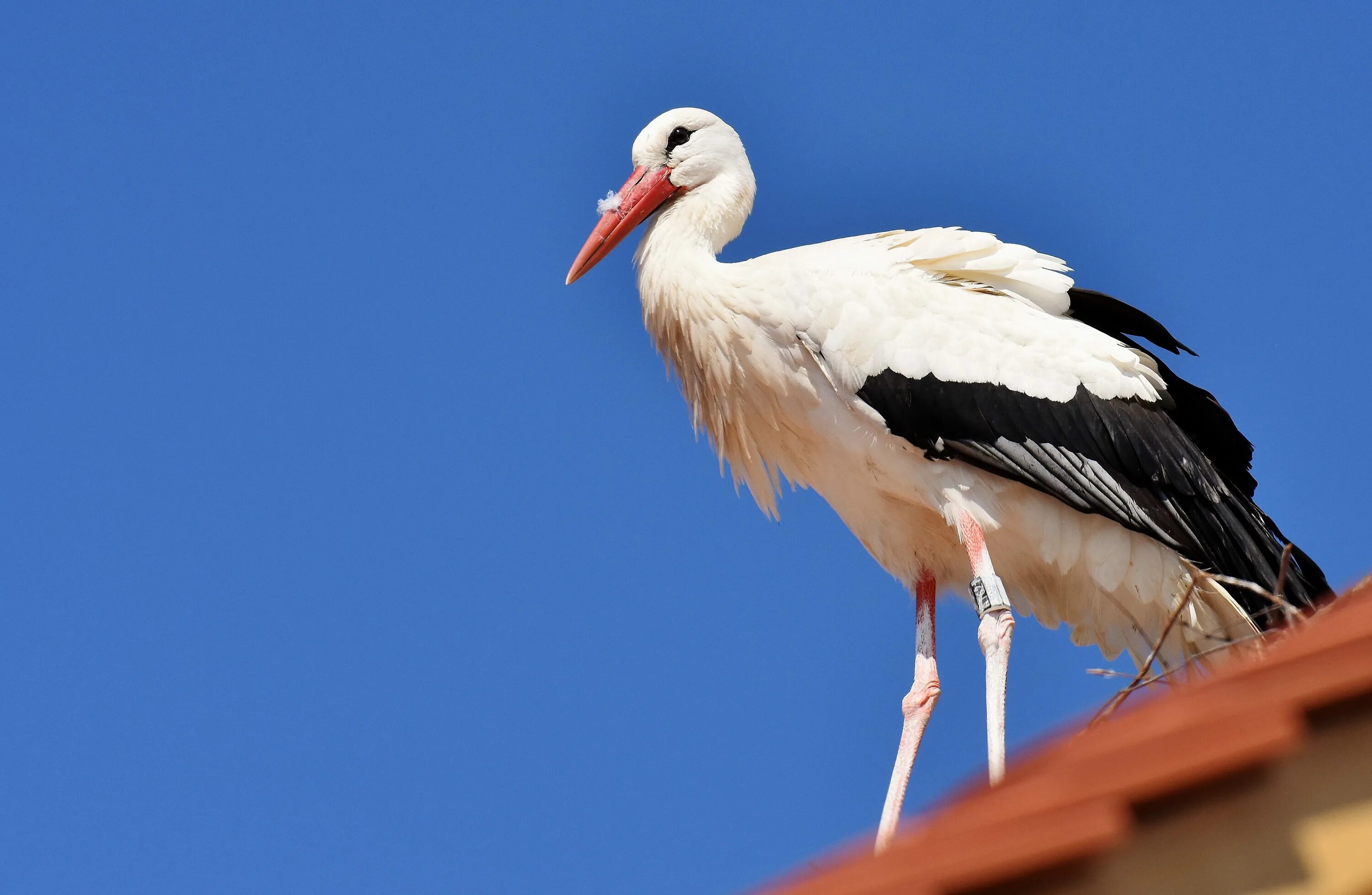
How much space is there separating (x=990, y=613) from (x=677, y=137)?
2.44 meters

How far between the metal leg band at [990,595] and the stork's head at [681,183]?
5.79 feet

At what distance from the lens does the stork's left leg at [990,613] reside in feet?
20.4

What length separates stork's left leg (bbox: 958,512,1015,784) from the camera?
6.21m

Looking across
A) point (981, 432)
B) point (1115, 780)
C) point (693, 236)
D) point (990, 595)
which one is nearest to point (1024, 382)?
→ point (981, 432)

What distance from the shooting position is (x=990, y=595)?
629 centimetres

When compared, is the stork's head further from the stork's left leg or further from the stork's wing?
the stork's left leg

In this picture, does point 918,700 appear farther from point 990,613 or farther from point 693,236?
point 693,236

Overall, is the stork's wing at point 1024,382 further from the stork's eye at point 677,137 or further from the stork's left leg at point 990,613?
the stork's eye at point 677,137

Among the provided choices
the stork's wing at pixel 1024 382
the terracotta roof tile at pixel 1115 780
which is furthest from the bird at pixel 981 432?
the terracotta roof tile at pixel 1115 780

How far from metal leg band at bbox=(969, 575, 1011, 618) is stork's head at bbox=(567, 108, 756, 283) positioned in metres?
1.76

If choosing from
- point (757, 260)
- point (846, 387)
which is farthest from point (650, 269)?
point (846, 387)

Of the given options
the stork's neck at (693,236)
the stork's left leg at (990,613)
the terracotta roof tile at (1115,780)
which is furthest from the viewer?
the stork's neck at (693,236)

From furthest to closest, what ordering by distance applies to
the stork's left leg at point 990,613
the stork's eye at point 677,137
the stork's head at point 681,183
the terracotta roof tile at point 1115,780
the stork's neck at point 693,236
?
the stork's eye at point 677,137
the stork's head at point 681,183
the stork's neck at point 693,236
the stork's left leg at point 990,613
the terracotta roof tile at point 1115,780

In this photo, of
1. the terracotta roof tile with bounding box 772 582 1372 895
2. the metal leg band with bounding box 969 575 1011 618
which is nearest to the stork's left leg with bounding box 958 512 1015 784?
the metal leg band with bounding box 969 575 1011 618
